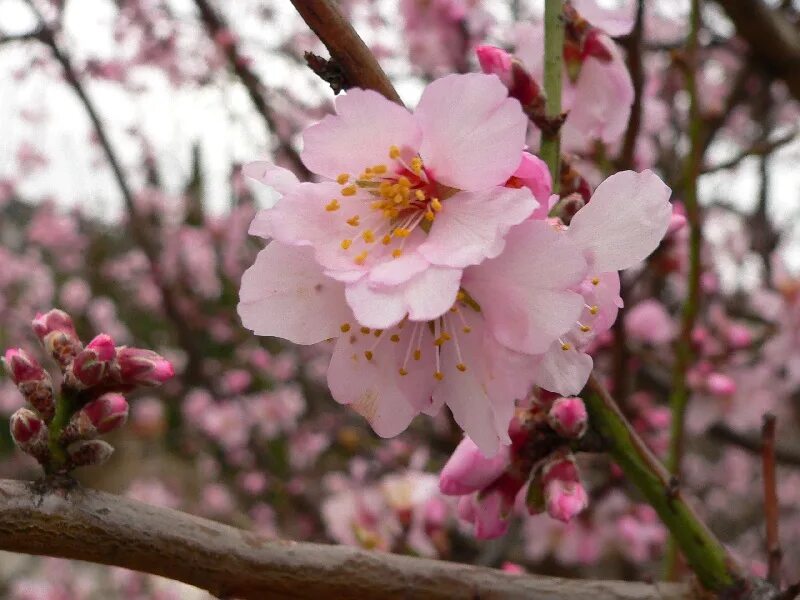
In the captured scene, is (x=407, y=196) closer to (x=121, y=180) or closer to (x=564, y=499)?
(x=564, y=499)

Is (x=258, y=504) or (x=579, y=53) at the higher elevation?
(x=579, y=53)

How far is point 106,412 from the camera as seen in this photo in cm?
79

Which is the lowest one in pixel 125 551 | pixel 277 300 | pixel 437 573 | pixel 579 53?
pixel 437 573

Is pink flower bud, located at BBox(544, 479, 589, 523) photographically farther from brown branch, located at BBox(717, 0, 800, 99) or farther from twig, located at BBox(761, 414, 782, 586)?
brown branch, located at BBox(717, 0, 800, 99)

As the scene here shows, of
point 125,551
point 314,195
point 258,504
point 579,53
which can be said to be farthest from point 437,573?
point 258,504

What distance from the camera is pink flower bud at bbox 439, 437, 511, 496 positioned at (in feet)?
2.86

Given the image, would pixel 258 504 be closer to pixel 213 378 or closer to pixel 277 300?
pixel 213 378

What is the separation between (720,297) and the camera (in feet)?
11.9

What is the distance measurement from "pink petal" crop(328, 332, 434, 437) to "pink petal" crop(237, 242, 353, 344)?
0.03 metres

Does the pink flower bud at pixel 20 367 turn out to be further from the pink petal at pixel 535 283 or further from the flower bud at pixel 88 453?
the pink petal at pixel 535 283

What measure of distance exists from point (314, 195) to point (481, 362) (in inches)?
9.1

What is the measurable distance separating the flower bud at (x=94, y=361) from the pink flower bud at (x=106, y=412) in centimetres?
4

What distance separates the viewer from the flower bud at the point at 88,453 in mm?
764

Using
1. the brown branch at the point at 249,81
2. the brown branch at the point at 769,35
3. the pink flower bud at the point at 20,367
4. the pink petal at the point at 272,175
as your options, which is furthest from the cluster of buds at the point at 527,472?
the brown branch at the point at 769,35
